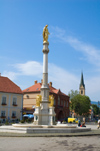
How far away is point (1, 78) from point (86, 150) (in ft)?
135

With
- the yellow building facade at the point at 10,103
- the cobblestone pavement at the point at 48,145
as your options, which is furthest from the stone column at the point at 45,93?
the yellow building facade at the point at 10,103

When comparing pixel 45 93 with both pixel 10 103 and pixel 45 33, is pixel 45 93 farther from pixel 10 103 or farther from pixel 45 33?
pixel 10 103

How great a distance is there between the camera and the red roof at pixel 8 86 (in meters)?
44.9

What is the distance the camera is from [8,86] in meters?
46.8

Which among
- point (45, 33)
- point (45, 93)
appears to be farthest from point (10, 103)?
point (45, 33)

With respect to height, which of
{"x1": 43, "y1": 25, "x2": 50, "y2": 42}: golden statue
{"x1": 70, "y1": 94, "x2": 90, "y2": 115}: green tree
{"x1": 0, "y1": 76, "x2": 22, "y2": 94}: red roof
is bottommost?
{"x1": 70, "y1": 94, "x2": 90, "y2": 115}: green tree

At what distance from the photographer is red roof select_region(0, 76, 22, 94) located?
147 feet

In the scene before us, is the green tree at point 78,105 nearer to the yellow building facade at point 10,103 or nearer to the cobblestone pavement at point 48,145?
the yellow building facade at point 10,103

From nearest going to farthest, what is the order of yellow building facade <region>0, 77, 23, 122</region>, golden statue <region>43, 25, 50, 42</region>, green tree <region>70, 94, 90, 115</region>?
1. golden statue <region>43, 25, 50, 42</region>
2. yellow building facade <region>0, 77, 23, 122</region>
3. green tree <region>70, 94, 90, 115</region>

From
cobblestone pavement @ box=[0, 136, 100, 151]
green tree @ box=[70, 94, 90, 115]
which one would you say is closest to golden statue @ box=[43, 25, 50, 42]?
cobblestone pavement @ box=[0, 136, 100, 151]

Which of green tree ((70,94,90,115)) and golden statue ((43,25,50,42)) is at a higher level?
Result: golden statue ((43,25,50,42))

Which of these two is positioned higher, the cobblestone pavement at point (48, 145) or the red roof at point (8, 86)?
the red roof at point (8, 86)

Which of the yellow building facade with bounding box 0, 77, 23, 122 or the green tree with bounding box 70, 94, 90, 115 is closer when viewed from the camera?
the yellow building facade with bounding box 0, 77, 23, 122

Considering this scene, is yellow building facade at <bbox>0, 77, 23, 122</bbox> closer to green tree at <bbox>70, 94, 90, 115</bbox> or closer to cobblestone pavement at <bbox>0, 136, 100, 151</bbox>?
cobblestone pavement at <bbox>0, 136, 100, 151</bbox>
